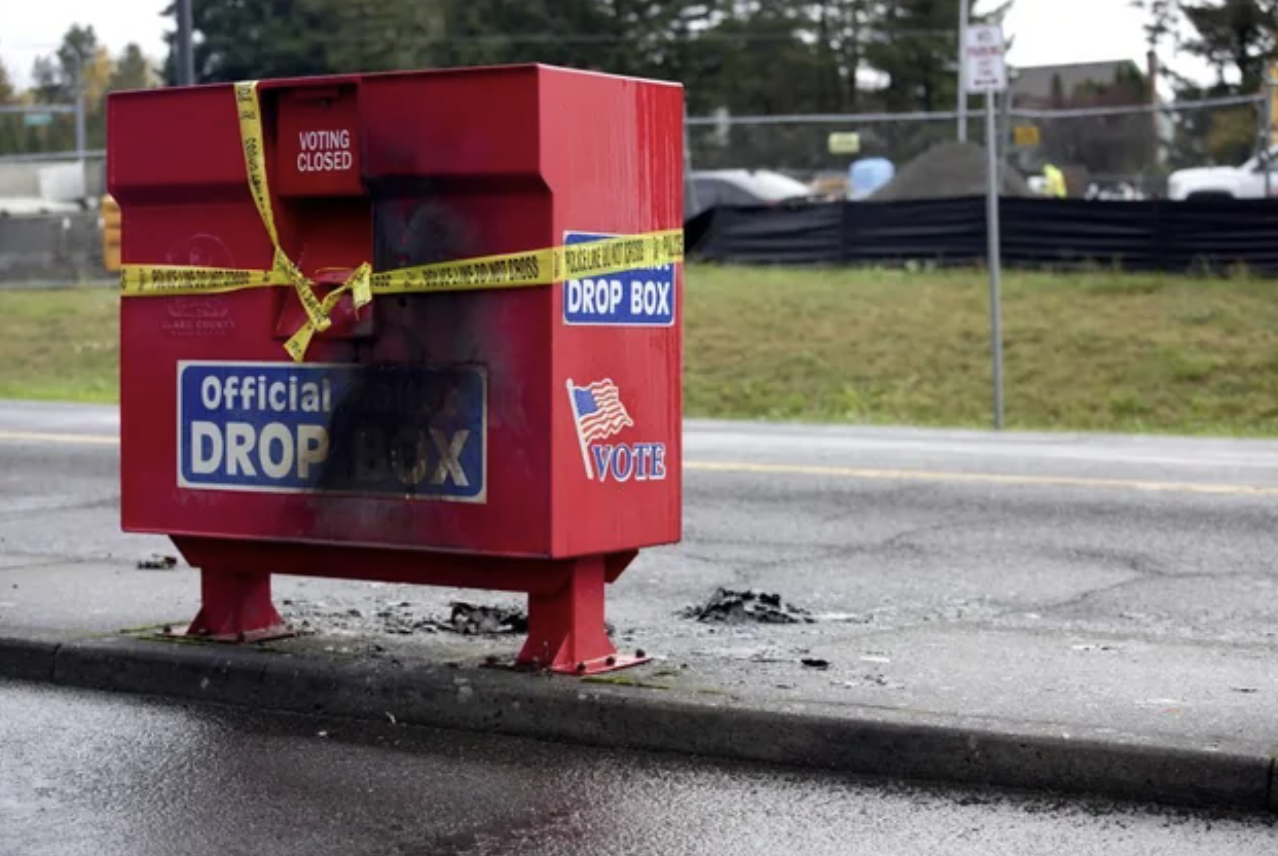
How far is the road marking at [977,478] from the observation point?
11289 millimetres

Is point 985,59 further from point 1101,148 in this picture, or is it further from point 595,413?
point 1101,148

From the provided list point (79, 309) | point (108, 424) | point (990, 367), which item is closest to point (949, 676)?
point (108, 424)

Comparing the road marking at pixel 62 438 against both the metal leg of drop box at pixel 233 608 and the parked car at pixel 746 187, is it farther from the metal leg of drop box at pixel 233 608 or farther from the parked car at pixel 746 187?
the parked car at pixel 746 187

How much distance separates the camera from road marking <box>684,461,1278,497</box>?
1129cm

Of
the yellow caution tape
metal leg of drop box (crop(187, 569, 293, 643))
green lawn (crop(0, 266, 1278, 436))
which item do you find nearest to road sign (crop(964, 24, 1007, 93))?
green lawn (crop(0, 266, 1278, 436))

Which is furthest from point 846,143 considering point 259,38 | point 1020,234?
point 259,38

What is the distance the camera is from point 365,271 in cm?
604

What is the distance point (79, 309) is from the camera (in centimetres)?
2792

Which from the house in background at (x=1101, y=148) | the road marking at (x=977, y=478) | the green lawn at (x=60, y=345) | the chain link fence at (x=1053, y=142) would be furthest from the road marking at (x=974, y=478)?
the house in background at (x=1101, y=148)

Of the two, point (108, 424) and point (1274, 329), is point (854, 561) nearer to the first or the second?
point (108, 424)

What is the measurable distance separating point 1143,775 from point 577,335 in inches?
76.1

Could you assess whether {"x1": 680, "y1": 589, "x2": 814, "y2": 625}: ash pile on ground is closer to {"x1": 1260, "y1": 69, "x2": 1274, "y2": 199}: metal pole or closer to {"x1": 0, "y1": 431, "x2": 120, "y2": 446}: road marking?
{"x1": 0, "y1": 431, "x2": 120, "y2": 446}: road marking

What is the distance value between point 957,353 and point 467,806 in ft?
55.9

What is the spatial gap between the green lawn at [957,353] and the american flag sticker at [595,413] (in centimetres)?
1321
